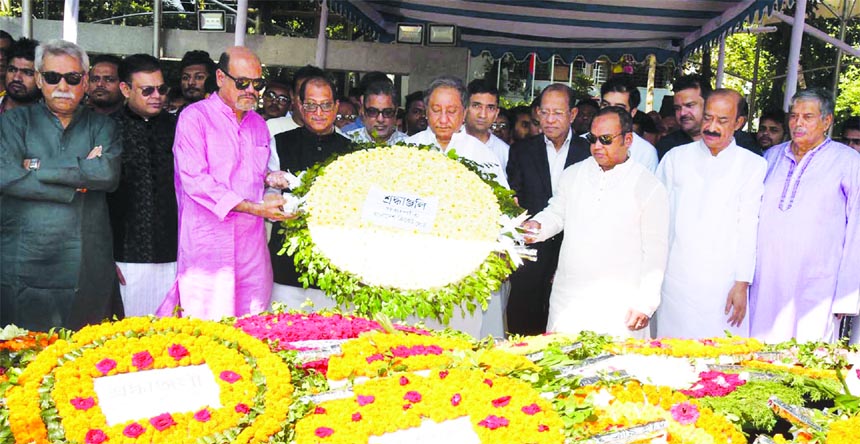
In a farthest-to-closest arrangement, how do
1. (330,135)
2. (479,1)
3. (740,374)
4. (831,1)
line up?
1. (831,1)
2. (479,1)
3. (330,135)
4. (740,374)

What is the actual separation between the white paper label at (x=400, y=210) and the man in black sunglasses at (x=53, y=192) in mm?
1453

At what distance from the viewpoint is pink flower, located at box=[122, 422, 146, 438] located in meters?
2.28

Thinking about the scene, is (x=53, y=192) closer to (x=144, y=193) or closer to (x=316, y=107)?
(x=144, y=193)

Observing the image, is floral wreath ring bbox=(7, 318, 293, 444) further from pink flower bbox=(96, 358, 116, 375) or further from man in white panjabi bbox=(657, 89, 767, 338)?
man in white panjabi bbox=(657, 89, 767, 338)

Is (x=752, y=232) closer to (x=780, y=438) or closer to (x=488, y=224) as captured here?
(x=488, y=224)

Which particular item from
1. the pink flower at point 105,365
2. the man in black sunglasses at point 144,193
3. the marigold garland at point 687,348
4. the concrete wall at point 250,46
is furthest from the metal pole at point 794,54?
the pink flower at point 105,365

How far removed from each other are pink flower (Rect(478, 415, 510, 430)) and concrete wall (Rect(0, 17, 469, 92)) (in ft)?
32.6

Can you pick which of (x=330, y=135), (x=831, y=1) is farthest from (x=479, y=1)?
(x=831, y=1)

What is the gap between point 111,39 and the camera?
13203 millimetres

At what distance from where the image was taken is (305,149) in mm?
4336

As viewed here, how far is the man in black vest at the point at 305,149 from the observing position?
4227 mm

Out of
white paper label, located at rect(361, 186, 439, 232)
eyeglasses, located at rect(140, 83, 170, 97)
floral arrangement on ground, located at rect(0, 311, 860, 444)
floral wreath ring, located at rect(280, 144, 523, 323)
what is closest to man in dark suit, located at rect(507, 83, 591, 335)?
floral wreath ring, located at rect(280, 144, 523, 323)

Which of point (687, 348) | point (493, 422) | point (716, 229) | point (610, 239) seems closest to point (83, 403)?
point (493, 422)

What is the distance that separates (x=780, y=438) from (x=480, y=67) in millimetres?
19713
